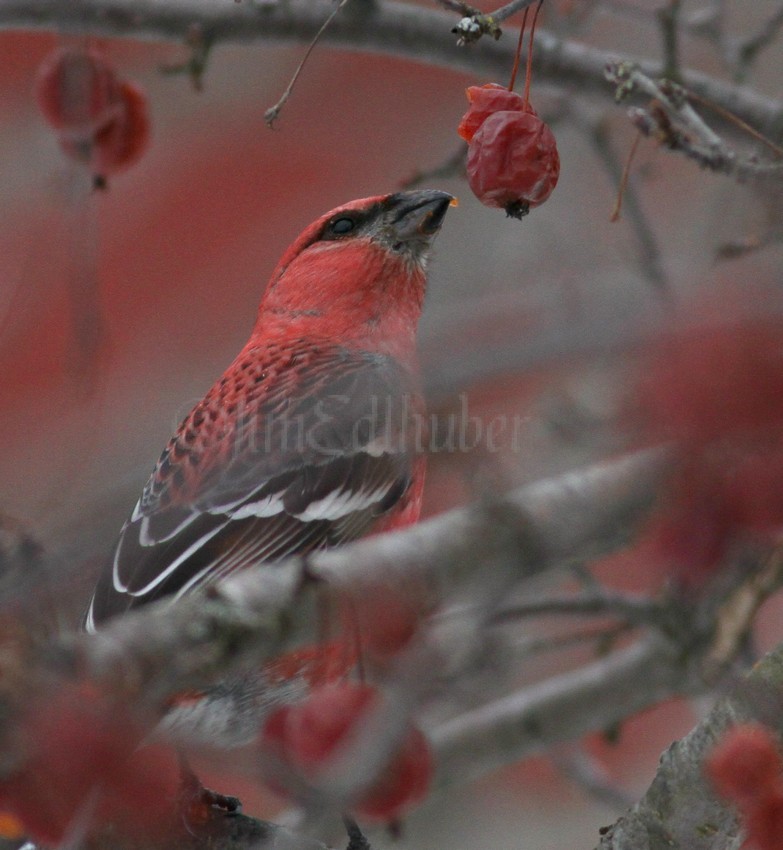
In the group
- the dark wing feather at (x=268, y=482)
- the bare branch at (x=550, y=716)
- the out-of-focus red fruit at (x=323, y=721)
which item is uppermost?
the out-of-focus red fruit at (x=323, y=721)

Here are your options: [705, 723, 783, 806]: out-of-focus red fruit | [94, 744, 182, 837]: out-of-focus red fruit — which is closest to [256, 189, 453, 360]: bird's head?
[705, 723, 783, 806]: out-of-focus red fruit

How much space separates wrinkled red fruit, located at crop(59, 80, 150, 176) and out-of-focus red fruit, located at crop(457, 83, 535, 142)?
3.33 feet

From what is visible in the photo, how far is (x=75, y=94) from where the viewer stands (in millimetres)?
2721

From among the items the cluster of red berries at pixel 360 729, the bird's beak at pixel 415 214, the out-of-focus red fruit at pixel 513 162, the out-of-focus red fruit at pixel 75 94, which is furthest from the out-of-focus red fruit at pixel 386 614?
the bird's beak at pixel 415 214

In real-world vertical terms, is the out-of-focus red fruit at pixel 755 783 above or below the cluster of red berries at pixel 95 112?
below

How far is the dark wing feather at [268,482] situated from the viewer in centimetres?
298

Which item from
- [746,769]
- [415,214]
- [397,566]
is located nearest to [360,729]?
[397,566]

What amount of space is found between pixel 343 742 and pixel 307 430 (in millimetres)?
1464

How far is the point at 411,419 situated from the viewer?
3.03m

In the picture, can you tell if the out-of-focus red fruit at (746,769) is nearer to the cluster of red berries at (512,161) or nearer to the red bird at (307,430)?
the cluster of red berries at (512,161)

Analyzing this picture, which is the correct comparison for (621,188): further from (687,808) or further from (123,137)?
(123,137)

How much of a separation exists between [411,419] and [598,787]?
4.71 ft

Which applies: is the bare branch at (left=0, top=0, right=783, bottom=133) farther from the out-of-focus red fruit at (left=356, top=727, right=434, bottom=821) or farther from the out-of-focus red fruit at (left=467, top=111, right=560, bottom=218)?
the out-of-focus red fruit at (left=356, top=727, right=434, bottom=821)

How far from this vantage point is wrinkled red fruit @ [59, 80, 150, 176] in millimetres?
2973
